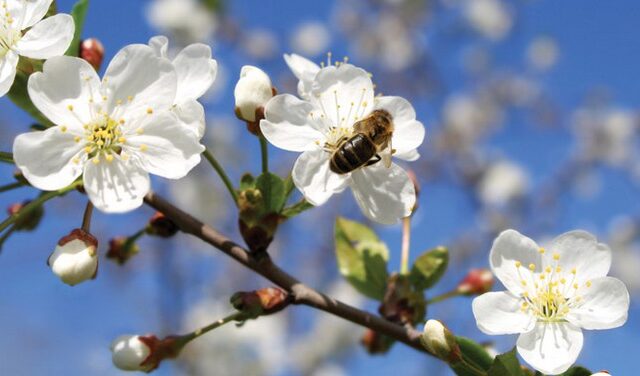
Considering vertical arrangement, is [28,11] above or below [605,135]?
above

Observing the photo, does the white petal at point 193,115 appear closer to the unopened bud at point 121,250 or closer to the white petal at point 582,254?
the unopened bud at point 121,250

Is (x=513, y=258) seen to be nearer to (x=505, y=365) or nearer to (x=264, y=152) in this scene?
(x=505, y=365)

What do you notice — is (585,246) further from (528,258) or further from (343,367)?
(343,367)

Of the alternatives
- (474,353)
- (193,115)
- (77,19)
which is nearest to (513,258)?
(474,353)

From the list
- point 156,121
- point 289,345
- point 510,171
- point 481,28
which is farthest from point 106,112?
point 481,28

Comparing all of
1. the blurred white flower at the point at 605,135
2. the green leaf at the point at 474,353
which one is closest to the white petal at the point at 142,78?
the green leaf at the point at 474,353

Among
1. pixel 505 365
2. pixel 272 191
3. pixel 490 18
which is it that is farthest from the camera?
pixel 490 18
